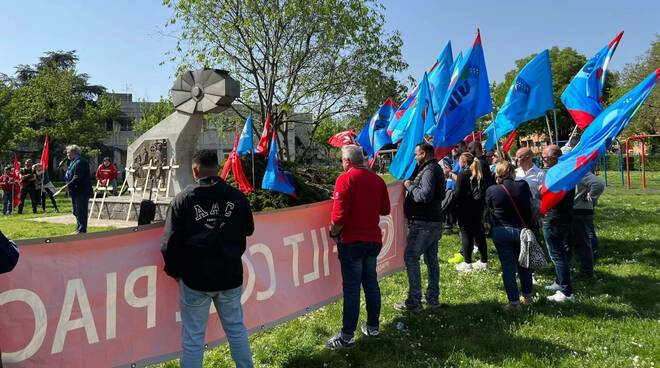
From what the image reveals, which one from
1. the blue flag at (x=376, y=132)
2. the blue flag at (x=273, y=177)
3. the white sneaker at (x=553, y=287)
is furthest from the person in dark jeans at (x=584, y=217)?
the blue flag at (x=273, y=177)

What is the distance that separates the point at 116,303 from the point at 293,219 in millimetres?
1894

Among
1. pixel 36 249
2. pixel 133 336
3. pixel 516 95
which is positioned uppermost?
pixel 516 95

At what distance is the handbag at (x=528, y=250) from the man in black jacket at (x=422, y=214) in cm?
83

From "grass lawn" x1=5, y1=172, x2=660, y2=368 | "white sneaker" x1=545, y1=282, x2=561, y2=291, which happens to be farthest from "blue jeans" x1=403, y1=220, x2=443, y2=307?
"white sneaker" x1=545, y1=282, x2=561, y2=291

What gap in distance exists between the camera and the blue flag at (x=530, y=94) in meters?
7.89

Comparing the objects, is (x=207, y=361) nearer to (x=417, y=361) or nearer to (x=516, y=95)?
(x=417, y=361)

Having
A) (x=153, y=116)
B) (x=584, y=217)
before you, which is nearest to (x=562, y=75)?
(x=153, y=116)

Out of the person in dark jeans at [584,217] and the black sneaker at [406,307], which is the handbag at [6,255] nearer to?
the black sneaker at [406,307]

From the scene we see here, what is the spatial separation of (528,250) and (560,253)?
0.71 meters

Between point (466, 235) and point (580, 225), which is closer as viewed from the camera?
point (580, 225)

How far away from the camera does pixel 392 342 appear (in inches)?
191

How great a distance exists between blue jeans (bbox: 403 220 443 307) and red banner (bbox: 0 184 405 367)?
4.64 ft

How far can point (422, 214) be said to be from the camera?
18.1 feet

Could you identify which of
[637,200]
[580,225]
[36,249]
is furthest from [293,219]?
[637,200]
